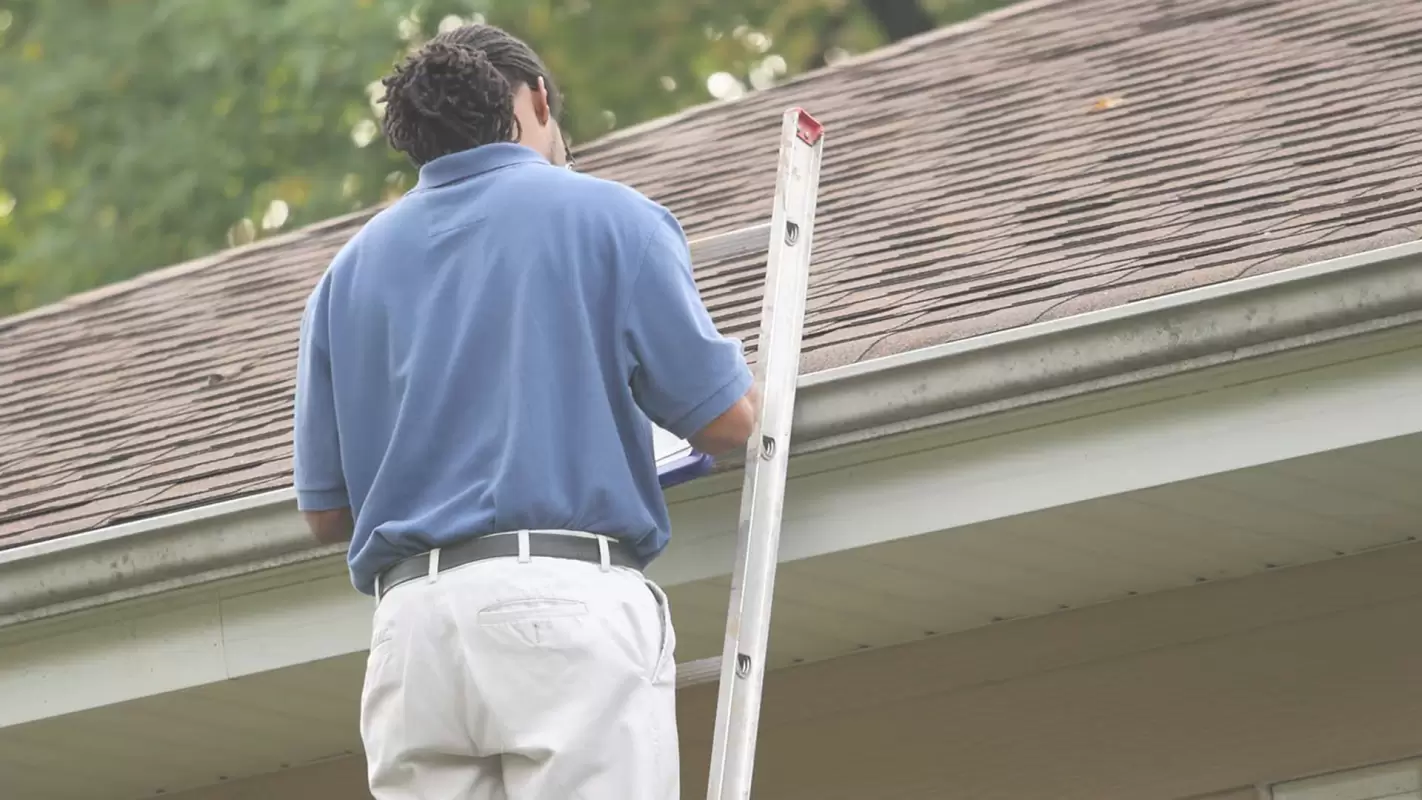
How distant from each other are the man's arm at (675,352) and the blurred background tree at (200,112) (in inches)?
335

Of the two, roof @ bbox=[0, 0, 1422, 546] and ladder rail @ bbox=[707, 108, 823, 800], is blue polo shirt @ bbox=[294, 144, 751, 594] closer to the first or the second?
ladder rail @ bbox=[707, 108, 823, 800]

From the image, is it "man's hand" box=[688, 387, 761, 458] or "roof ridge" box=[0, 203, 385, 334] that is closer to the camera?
"man's hand" box=[688, 387, 761, 458]

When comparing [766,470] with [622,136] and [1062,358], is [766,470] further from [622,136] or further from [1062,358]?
[622,136]

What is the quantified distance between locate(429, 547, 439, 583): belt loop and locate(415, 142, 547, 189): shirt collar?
63cm

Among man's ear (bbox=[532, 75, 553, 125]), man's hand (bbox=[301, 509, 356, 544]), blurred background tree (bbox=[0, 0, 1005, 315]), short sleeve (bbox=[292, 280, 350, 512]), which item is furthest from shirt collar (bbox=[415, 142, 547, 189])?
blurred background tree (bbox=[0, 0, 1005, 315])

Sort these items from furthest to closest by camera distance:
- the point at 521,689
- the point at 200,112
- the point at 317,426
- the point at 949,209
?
the point at 200,112 → the point at 949,209 → the point at 317,426 → the point at 521,689

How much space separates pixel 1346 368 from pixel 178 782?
3.09m

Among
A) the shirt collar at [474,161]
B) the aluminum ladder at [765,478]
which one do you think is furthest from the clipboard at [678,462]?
the shirt collar at [474,161]

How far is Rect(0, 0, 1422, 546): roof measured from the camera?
4.06 m

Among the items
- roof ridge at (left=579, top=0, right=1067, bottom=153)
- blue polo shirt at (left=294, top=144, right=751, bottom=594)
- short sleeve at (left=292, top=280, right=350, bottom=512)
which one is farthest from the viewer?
roof ridge at (left=579, top=0, right=1067, bottom=153)

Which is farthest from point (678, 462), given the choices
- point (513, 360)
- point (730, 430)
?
point (513, 360)

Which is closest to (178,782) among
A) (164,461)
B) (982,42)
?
(164,461)

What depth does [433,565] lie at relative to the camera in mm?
2982

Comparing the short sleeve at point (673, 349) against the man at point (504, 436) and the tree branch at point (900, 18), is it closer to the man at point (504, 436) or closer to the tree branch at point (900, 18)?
the man at point (504, 436)
